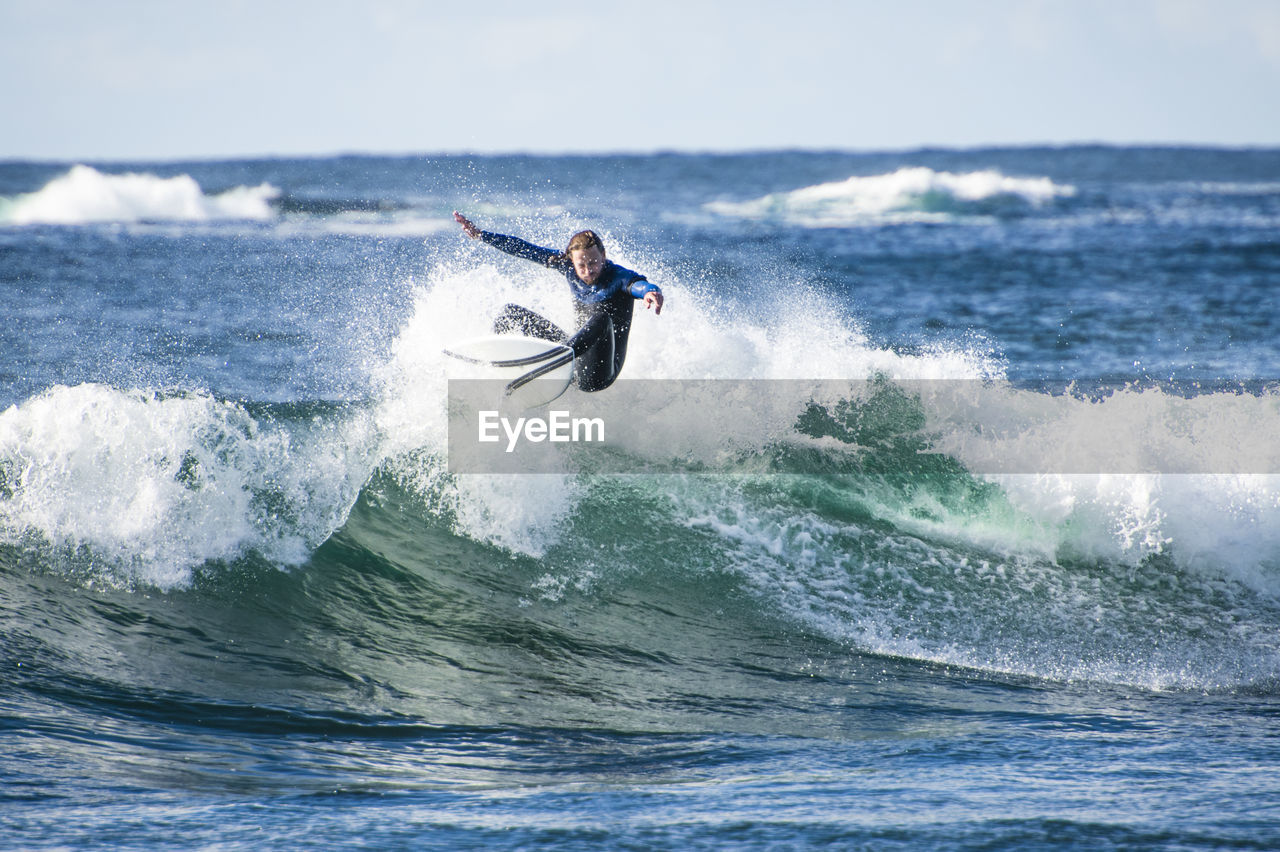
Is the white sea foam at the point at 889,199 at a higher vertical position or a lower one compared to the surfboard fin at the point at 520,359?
higher

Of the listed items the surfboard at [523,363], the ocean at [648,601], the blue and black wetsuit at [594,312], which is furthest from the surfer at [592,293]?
the ocean at [648,601]

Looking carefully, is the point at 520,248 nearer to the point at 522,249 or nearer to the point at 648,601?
the point at 522,249

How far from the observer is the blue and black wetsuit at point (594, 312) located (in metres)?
7.04

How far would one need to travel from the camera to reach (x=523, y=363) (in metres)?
7.52

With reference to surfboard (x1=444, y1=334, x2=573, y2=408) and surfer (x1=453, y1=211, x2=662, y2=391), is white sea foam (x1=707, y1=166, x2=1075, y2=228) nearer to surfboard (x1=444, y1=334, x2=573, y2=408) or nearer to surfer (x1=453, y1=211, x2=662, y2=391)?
surfboard (x1=444, y1=334, x2=573, y2=408)

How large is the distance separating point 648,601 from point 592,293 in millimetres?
1980

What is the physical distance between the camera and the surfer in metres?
7.00

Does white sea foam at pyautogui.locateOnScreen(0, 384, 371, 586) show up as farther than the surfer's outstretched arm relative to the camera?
No

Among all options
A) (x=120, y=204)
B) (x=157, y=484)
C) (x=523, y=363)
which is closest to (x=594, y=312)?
(x=523, y=363)

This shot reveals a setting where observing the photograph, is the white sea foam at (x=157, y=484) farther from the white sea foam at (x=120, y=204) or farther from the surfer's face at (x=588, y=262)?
the white sea foam at (x=120, y=204)

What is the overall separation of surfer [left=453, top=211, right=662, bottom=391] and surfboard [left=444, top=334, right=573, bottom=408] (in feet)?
0.36

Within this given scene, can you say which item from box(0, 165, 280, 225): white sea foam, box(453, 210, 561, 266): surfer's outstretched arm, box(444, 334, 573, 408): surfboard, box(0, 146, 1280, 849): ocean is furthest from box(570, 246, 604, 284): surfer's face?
box(0, 165, 280, 225): white sea foam

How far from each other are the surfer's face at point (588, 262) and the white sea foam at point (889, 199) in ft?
106

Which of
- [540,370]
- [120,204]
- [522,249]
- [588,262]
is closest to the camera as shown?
[588,262]
